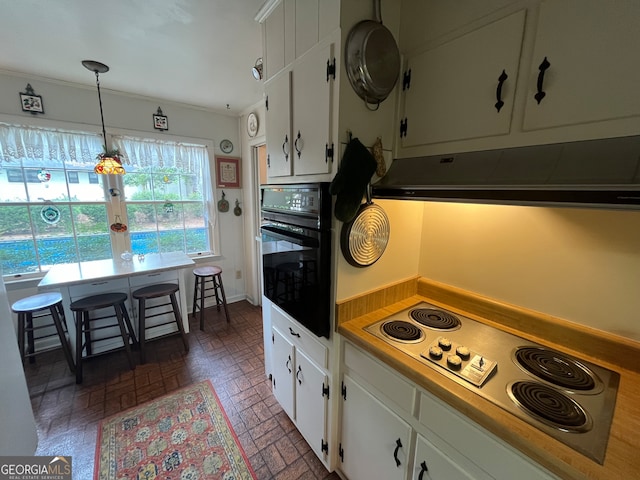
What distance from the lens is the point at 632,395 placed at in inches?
34.2

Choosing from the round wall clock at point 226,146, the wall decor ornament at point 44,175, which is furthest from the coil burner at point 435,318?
the wall decor ornament at point 44,175

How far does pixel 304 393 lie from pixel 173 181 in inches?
114

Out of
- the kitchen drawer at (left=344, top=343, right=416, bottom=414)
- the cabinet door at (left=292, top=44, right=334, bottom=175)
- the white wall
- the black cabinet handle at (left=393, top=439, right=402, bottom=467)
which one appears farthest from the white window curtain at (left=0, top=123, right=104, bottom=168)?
the black cabinet handle at (left=393, top=439, right=402, bottom=467)

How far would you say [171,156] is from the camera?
3100 millimetres

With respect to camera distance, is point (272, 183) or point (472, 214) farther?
point (272, 183)

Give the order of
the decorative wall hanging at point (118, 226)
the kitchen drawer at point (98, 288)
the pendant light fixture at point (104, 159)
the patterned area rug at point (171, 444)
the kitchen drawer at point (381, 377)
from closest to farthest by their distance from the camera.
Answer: the kitchen drawer at point (381, 377) → the patterned area rug at point (171, 444) → the pendant light fixture at point (104, 159) → the kitchen drawer at point (98, 288) → the decorative wall hanging at point (118, 226)

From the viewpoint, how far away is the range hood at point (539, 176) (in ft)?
2.29

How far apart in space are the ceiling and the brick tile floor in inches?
101

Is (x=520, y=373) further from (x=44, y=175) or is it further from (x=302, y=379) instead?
(x=44, y=175)

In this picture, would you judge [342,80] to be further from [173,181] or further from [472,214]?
[173,181]

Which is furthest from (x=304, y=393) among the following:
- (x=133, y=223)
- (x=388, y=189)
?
(x=133, y=223)

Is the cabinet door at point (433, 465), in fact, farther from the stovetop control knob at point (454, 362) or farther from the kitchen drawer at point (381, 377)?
the stovetop control knob at point (454, 362)

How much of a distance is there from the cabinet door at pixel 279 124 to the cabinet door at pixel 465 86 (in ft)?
2.07

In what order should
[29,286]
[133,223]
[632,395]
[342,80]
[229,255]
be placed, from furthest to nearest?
[229,255], [133,223], [29,286], [342,80], [632,395]
